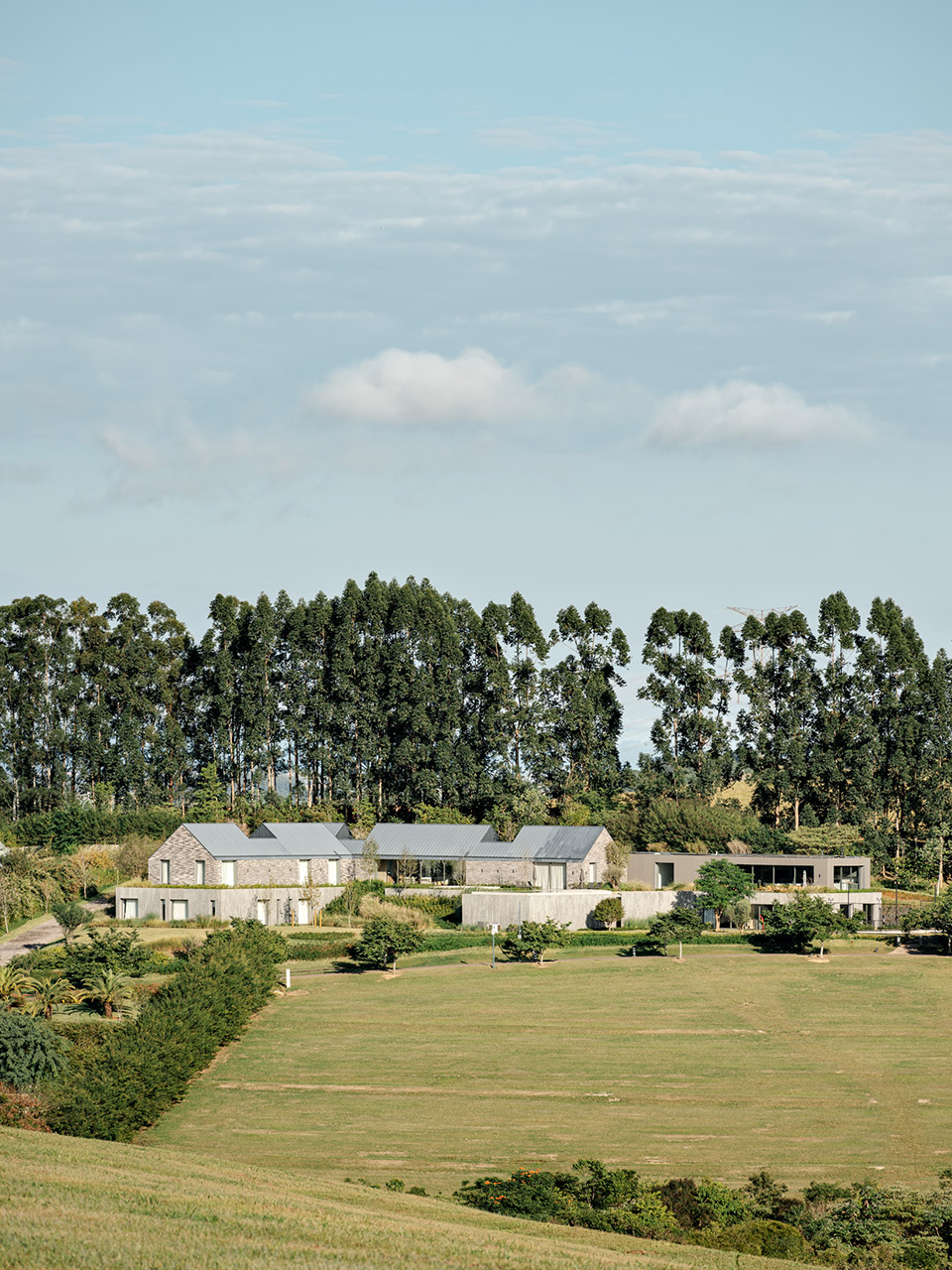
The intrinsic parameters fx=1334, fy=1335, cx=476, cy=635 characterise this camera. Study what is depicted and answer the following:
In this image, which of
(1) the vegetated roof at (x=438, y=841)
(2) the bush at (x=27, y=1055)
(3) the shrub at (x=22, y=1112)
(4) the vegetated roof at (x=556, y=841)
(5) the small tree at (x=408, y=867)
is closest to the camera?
(3) the shrub at (x=22, y=1112)

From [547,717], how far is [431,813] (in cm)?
1136

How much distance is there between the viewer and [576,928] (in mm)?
74438

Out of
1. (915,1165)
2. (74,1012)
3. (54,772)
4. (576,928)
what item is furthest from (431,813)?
(915,1165)

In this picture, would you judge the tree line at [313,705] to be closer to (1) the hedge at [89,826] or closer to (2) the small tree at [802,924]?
(1) the hedge at [89,826]

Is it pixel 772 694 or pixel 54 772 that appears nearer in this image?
pixel 772 694

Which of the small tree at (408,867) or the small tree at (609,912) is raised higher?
the small tree at (408,867)

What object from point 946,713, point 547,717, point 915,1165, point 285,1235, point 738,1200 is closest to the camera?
point 285,1235

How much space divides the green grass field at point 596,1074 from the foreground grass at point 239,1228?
22.2 ft

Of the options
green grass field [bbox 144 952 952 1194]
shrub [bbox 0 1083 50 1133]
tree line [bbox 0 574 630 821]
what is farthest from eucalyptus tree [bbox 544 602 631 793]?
shrub [bbox 0 1083 50 1133]

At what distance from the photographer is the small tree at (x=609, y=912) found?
74.5m

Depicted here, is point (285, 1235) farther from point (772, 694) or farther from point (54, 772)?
point (54, 772)

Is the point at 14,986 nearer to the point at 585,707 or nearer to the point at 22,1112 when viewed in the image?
the point at 22,1112

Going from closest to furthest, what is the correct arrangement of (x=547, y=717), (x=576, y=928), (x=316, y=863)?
1. (x=576, y=928)
2. (x=316, y=863)
3. (x=547, y=717)

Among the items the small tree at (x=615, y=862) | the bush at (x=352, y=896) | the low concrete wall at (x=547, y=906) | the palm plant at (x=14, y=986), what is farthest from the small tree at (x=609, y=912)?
the palm plant at (x=14, y=986)
